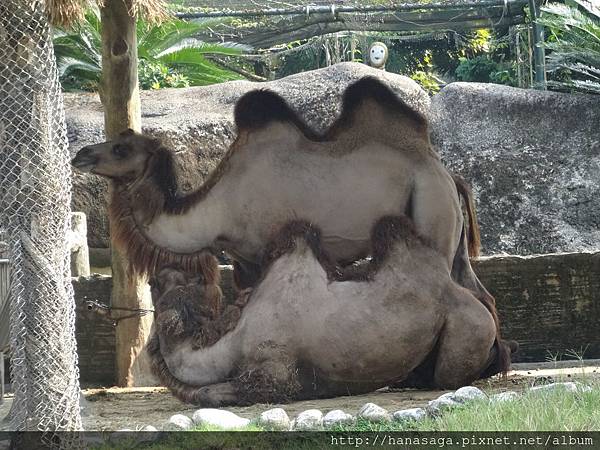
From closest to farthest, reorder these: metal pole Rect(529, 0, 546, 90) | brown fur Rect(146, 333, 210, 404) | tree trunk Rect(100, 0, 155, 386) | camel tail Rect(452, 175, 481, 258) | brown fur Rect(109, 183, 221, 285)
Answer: brown fur Rect(146, 333, 210, 404)
brown fur Rect(109, 183, 221, 285)
camel tail Rect(452, 175, 481, 258)
tree trunk Rect(100, 0, 155, 386)
metal pole Rect(529, 0, 546, 90)

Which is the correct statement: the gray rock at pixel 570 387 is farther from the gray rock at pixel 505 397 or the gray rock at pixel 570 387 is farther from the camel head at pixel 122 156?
the camel head at pixel 122 156

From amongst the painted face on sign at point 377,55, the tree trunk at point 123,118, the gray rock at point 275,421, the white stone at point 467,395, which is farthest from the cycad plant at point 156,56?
the gray rock at point 275,421

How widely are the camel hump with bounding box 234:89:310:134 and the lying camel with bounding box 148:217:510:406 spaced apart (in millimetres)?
960

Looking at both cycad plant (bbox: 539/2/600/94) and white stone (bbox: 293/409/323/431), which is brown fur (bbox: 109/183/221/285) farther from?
cycad plant (bbox: 539/2/600/94)

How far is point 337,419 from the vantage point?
735 cm

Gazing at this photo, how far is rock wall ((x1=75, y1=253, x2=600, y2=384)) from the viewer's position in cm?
1102

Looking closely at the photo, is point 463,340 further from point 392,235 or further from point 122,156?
point 122,156

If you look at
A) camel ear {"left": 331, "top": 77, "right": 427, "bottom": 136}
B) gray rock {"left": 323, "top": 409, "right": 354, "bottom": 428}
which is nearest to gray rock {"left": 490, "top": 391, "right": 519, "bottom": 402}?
gray rock {"left": 323, "top": 409, "right": 354, "bottom": 428}

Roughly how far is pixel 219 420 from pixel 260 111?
3.07m

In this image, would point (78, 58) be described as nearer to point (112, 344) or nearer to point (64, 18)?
point (112, 344)

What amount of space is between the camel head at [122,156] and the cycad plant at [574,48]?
982 centimetres

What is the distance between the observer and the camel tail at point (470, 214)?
33.4 ft

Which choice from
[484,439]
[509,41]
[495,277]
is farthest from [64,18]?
[509,41]

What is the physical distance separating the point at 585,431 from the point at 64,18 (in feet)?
13.4
